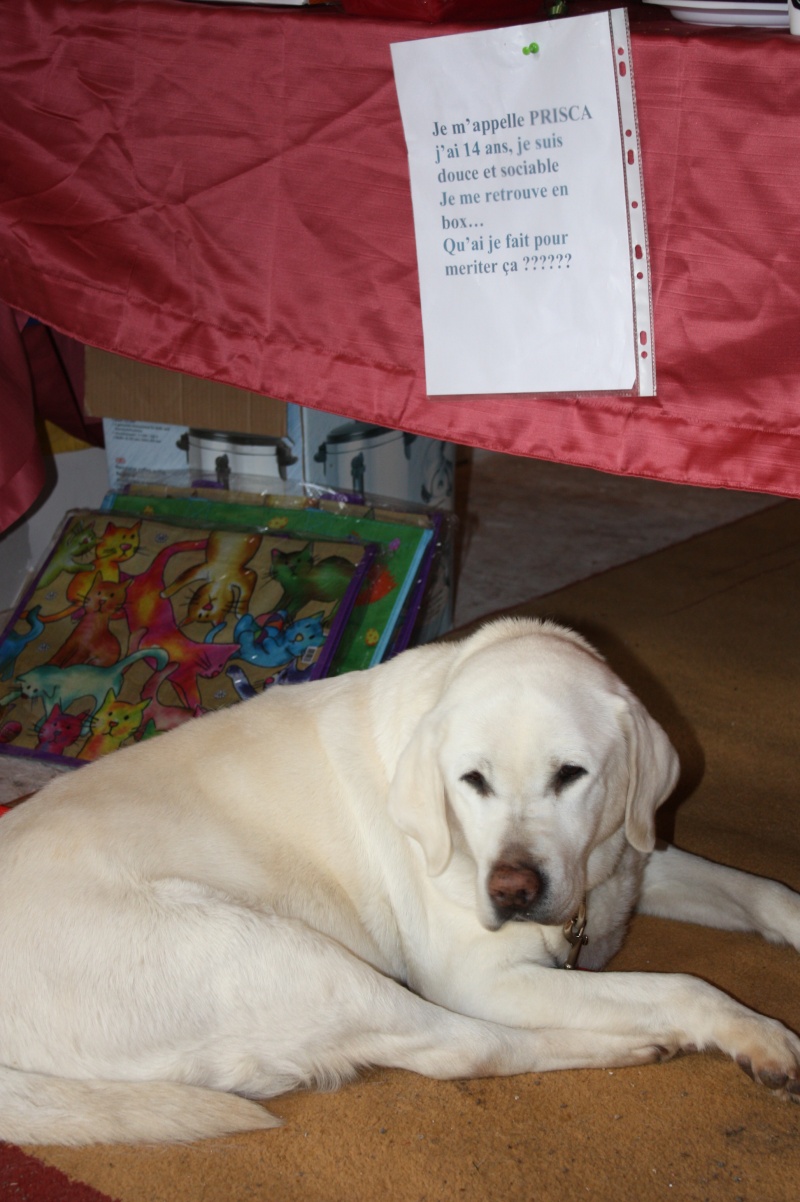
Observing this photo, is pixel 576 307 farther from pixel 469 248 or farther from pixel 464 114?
pixel 464 114

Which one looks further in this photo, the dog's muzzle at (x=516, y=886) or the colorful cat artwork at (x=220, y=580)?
the colorful cat artwork at (x=220, y=580)

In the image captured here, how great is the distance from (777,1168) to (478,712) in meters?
0.76

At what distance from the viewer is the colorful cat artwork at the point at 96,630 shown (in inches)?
125

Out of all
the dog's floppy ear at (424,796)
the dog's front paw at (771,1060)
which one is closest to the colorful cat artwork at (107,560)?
the dog's floppy ear at (424,796)

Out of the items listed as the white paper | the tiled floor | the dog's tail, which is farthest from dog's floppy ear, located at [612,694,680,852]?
the tiled floor

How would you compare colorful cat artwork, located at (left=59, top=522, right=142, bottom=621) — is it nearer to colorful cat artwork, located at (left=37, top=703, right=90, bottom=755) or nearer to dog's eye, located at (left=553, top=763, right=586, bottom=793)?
colorful cat artwork, located at (left=37, top=703, right=90, bottom=755)

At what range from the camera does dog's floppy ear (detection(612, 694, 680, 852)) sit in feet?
5.91

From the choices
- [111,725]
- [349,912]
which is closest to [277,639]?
[111,725]

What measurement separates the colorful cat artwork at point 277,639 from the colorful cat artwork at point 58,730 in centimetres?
44

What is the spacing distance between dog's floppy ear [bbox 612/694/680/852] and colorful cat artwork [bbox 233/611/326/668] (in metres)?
1.30

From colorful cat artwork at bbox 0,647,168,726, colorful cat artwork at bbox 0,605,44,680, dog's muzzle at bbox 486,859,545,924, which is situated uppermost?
dog's muzzle at bbox 486,859,545,924

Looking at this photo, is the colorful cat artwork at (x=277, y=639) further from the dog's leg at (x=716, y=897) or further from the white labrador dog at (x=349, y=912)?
the dog's leg at (x=716, y=897)

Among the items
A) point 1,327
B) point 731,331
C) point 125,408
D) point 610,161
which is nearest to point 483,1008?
point 731,331

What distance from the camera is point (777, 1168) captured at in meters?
1.63
